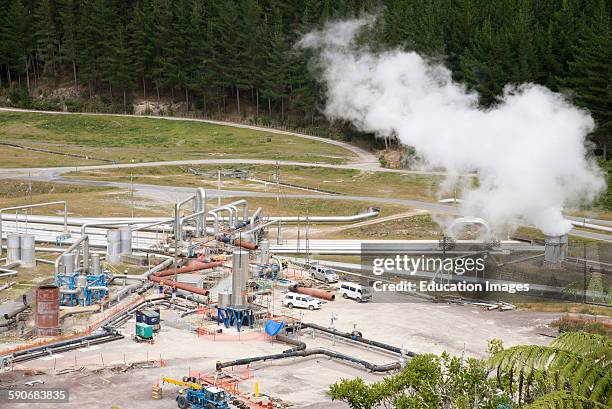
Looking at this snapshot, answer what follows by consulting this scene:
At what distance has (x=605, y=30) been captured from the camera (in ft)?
424

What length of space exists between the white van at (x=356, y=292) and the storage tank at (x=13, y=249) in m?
28.2

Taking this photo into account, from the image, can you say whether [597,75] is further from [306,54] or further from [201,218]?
[306,54]

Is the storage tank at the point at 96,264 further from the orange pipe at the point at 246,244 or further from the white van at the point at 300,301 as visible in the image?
the white van at the point at 300,301

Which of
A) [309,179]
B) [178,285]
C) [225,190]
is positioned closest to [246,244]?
[178,285]

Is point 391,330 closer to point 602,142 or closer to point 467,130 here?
point 467,130

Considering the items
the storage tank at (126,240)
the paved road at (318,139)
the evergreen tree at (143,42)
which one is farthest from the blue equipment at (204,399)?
the evergreen tree at (143,42)

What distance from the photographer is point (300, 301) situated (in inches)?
3076

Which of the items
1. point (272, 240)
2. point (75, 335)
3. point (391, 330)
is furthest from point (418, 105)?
point (75, 335)

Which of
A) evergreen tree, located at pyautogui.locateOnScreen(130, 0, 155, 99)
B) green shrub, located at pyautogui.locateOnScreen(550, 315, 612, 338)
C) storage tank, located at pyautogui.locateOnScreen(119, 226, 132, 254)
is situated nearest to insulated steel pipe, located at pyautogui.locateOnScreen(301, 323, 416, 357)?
green shrub, located at pyautogui.locateOnScreen(550, 315, 612, 338)

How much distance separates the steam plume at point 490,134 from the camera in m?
84.7

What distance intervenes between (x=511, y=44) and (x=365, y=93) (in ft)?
65.5

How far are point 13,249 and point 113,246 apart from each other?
8281 mm

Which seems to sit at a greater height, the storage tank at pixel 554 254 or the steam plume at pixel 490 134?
the steam plume at pixel 490 134

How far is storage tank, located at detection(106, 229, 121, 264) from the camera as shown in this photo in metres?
91.6
